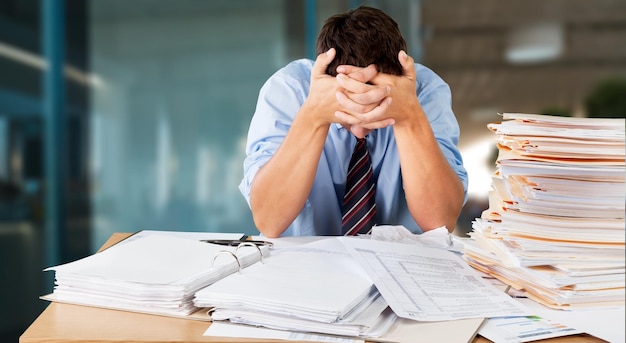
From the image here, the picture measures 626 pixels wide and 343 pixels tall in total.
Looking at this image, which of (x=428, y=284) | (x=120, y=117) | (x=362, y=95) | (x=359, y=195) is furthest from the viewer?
(x=120, y=117)

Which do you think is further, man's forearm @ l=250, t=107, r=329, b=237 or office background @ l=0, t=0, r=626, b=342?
office background @ l=0, t=0, r=626, b=342

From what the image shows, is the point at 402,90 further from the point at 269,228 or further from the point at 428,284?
the point at 428,284

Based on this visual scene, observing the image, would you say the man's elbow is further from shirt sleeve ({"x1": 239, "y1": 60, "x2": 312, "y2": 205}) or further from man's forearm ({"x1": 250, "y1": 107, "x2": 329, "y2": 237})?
shirt sleeve ({"x1": 239, "y1": 60, "x2": 312, "y2": 205})

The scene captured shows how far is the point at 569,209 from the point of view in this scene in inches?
39.8

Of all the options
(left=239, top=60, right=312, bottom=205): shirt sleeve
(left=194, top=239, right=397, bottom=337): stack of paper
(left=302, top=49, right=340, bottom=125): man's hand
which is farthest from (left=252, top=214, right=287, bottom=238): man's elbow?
(left=194, top=239, right=397, bottom=337): stack of paper

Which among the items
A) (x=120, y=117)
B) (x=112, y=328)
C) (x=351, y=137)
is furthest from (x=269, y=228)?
(x=120, y=117)

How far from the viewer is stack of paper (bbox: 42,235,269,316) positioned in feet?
3.34

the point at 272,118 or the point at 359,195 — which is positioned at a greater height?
the point at 272,118

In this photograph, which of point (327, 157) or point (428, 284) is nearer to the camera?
point (428, 284)

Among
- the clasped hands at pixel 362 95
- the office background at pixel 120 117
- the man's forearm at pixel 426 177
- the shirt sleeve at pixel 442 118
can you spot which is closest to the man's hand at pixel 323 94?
the clasped hands at pixel 362 95

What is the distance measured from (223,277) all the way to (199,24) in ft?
7.32

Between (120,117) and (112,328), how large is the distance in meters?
2.09

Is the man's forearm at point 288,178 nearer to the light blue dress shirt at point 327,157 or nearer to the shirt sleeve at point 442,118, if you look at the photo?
the light blue dress shirt at point 327,157

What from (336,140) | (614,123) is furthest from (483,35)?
(614,123)
